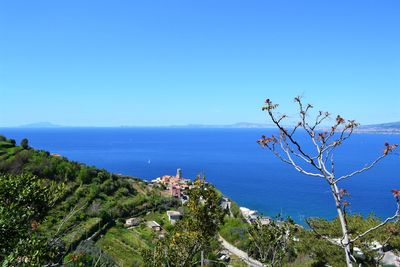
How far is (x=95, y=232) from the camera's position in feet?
146

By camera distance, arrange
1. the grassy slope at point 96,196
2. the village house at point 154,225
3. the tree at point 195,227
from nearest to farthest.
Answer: the tree at point 195,227 → the grassy slope at point 96,196 → the village house at point 154,225

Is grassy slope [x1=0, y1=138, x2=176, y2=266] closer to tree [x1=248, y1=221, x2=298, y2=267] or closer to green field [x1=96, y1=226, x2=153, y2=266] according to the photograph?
green field [x1=96, y1=226, x2=153, y2=266]

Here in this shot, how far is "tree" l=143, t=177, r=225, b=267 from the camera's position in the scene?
54.2 ft

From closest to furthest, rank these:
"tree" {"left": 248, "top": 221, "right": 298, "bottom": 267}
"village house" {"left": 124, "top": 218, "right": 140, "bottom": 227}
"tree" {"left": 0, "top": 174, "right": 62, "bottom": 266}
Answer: "tree" {"left": 0, "top": 174, "right": 62, "bottom": 266}
"tree" {"left": 248, "top": 221, "right": 298, "bottom": 267}
"village house" {"left": 124, "top": 218, "right": 140, "bottom": 227}

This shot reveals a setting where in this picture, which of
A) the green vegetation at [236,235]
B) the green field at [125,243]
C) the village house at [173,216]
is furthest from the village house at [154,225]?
the green vegetation at [236,235]

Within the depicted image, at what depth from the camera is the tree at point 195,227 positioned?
16.5 metres

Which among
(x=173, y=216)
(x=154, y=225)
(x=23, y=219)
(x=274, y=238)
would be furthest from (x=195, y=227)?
(x=173, y=216)

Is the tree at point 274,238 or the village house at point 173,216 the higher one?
the tree at point 274,238

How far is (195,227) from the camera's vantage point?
16.6 meters

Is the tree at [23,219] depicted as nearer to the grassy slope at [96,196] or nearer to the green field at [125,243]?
the green field at [125,243]

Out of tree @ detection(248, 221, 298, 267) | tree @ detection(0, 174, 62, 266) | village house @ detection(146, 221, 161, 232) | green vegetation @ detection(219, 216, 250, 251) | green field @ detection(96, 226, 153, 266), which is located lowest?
village house @ detection(146, 221, 161, 232)

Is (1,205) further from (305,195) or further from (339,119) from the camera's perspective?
(305,195)

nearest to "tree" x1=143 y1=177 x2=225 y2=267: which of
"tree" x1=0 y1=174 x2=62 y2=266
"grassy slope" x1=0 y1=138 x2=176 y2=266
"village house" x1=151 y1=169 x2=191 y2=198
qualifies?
"tree" x1=0 y1=174 x2=62 y2=266

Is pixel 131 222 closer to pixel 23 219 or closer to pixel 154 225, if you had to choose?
pixel 154 225
